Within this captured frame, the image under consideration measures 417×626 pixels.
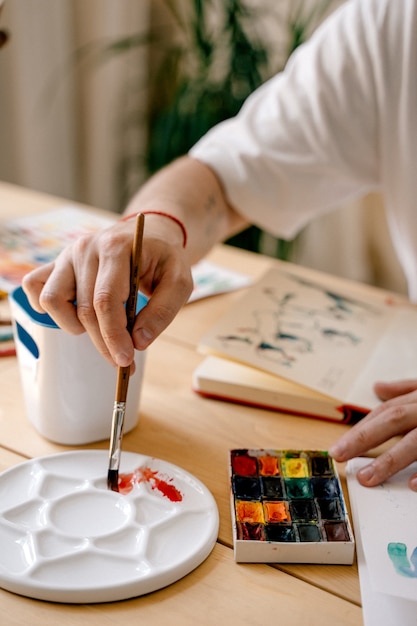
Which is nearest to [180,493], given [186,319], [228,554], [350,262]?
[228,554]

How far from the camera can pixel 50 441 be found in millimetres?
759

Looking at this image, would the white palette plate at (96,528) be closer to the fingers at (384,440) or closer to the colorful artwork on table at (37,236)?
the fingers at (384,440)

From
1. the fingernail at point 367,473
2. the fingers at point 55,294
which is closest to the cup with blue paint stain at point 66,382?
the fingers at point 55,294

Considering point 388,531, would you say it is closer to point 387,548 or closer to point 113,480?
point 387,548

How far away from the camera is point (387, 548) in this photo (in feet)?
2.02

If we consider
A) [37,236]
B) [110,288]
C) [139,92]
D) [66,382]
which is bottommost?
[139,92]

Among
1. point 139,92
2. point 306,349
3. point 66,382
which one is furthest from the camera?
point 139,92

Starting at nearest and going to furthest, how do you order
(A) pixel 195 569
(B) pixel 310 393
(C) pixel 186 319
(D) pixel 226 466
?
(A) pixel 195 569 → (D) pixel 226 466 → (B) pixel 310 393 → (C) pixel 186 319

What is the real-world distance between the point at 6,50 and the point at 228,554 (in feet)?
5.95

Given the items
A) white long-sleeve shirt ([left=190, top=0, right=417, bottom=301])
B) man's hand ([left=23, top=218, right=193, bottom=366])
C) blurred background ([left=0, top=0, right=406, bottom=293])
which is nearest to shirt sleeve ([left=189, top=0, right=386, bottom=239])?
white long-sleeve shirt ([left=190, top=0, right=417, bottom=301])

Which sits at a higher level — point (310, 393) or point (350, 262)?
point (310, 393)

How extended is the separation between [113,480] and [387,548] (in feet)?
0.81

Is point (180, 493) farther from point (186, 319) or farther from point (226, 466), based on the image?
point (186, 319)

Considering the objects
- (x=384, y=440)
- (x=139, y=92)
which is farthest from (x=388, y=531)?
(x=139, y=92)
